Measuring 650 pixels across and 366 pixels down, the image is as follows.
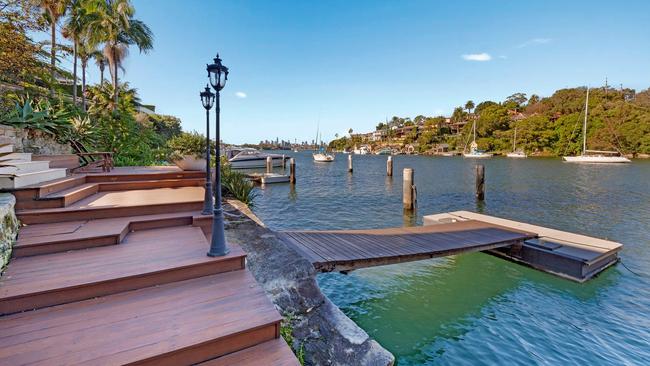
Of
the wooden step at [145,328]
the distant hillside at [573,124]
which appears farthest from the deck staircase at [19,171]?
the distant hillside at [573,124]

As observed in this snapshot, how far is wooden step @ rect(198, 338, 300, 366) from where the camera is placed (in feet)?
6.82

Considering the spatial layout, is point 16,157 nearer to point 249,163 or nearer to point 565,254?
point 565,254

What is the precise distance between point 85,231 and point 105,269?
1.11 metres

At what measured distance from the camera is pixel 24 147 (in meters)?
6.10

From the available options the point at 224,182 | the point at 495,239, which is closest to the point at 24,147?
the point at 224,182

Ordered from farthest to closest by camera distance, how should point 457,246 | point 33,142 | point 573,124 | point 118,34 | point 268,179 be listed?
1. point 573,124
2. point 268,179
3. point 118,34
4. point 33,142
5. point 457,246

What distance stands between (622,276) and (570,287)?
1703mm

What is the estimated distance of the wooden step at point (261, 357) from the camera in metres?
2.08

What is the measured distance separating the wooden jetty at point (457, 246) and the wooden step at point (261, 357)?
6.77ft

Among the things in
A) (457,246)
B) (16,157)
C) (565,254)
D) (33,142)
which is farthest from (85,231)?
(565,254)

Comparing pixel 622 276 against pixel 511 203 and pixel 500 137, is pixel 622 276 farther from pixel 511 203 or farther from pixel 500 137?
pixel 500 137

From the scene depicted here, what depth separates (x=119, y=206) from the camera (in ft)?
13.4

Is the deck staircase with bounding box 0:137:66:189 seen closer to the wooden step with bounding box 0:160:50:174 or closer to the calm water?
the wooden step with bounding box 0:160:50:174

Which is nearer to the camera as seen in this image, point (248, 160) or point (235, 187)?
point (235, 187)
